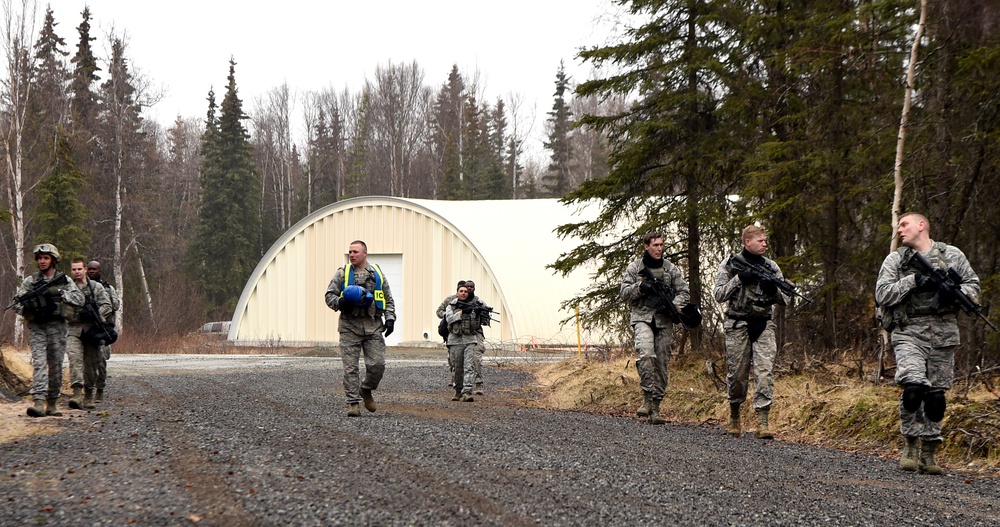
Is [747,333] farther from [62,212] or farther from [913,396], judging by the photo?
[62,212]

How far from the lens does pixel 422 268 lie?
1177 inches

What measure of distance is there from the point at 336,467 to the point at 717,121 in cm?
1019

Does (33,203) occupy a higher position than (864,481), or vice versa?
(33,203)

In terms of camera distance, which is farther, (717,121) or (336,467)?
(717,121)

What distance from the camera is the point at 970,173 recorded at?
10648 millimetres

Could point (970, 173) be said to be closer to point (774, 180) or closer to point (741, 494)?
point (774, 180)

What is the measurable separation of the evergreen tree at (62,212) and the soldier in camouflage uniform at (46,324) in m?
28.1

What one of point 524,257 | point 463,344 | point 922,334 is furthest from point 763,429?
point 524,257

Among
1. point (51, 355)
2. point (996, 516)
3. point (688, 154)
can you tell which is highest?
point (688, 154)

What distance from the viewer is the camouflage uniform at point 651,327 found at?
31.9ft

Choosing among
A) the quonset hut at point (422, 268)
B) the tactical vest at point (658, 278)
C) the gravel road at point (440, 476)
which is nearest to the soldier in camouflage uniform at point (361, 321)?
the gravel road at point (440, 476)

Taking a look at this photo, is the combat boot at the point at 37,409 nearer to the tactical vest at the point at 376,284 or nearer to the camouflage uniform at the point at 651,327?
the tactical vest at the point at 376,284

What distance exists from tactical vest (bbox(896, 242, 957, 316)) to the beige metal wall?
2092 cm

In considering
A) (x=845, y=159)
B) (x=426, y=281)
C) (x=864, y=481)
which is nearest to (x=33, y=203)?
(x=426, y=281)
